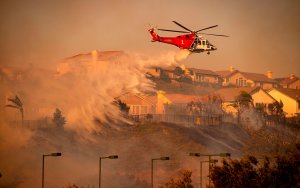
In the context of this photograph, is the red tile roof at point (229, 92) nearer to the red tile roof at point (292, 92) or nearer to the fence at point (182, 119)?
the fence at point (182, 119)

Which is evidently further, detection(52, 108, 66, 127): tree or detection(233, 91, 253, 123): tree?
detection(233, 91, 253, 123): tree

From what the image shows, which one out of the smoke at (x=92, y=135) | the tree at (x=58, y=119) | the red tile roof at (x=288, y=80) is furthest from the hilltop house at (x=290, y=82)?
the tree at (x=58, y=119)

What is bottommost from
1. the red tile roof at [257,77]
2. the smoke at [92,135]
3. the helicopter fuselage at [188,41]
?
the smoke at [92,135]

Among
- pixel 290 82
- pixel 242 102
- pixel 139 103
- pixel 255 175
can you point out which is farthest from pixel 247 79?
pixel 255 175

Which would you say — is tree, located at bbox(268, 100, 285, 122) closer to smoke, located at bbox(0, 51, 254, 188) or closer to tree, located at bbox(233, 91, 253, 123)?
tree, located at bbox(233, 91, 253, 123)

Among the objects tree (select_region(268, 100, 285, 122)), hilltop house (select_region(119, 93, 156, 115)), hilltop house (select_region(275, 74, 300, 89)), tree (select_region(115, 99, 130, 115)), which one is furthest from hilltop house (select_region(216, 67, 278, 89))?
tree (select_region(115, 99, 130, 115))

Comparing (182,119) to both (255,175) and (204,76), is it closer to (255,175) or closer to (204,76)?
(204,76)
